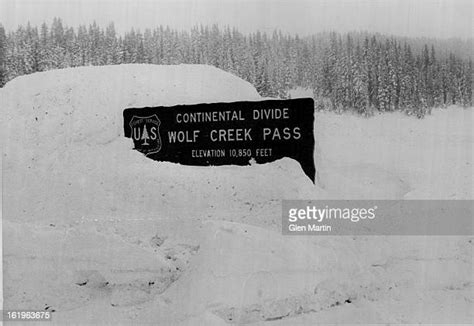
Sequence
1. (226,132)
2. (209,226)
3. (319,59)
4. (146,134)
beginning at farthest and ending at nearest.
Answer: (146,134) < (226,132) < (319,59) < (209,226)

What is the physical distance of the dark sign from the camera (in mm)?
6617

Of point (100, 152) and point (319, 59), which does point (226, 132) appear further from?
point (100, 152)

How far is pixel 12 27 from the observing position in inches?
284

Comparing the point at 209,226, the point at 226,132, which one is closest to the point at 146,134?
the point at 226,132

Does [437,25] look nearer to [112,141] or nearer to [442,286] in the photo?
[442,286]

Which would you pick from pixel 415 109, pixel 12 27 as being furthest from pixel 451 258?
pixel 12 27

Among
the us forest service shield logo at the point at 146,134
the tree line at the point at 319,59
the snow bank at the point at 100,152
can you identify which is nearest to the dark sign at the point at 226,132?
the us forest service shield logo at the point at 146,134

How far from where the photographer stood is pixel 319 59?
6.61 m

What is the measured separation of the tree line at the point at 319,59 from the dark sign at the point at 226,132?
0.46m

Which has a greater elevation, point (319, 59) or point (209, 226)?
point (319, 59)

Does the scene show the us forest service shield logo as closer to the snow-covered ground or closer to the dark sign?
the dark sign

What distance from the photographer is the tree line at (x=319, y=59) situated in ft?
20.5

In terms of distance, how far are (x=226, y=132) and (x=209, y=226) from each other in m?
1.39

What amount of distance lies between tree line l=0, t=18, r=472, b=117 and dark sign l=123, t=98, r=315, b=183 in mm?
460
